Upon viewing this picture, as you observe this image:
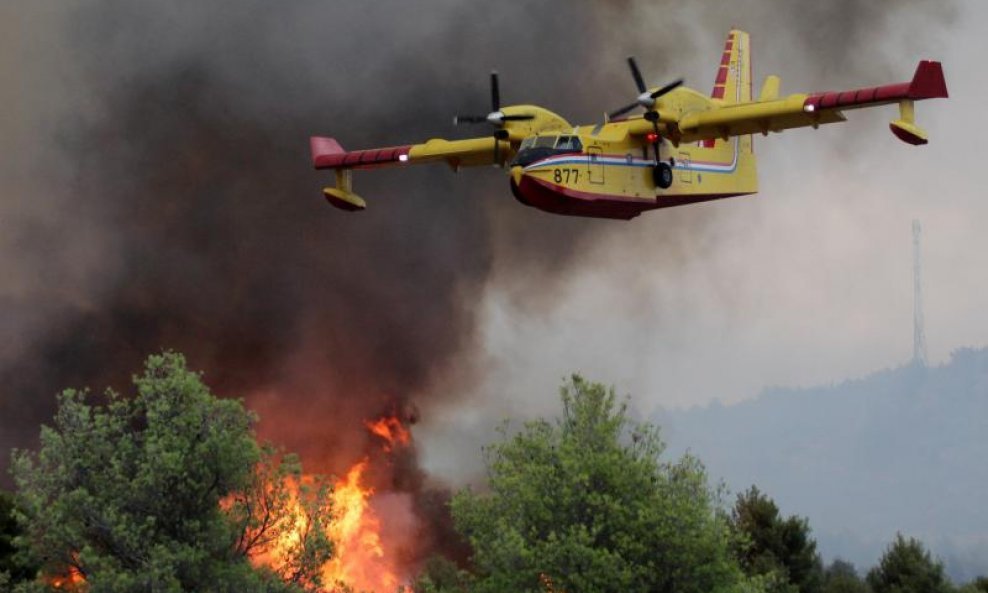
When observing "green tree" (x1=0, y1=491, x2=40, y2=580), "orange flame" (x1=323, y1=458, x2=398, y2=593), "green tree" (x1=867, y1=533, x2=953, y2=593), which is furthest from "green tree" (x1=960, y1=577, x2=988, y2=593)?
"green tree" (x1=0, y1=491, x2=40, y2=580)

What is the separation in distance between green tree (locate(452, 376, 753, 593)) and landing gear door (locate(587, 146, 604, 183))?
9013 millimetres

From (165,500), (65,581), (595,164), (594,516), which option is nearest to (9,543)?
(65,581)

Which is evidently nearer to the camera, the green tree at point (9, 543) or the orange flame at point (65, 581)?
the orange flame at point (65, 581)

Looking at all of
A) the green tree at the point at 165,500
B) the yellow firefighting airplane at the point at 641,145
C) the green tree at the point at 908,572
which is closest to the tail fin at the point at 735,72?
the yellow firefighting airplane at the point at 641,145

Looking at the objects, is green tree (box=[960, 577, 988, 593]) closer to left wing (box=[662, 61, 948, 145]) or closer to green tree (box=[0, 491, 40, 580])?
left wing (box=[662, 61, 948, 145])

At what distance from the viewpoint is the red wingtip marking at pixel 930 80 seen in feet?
195

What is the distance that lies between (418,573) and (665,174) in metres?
25.6

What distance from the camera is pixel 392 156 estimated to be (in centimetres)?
7281

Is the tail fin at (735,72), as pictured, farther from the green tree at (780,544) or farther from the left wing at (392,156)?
the green tree at (780,544)

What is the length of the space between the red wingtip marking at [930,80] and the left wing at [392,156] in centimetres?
1687

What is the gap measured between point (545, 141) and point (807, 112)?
9860mm

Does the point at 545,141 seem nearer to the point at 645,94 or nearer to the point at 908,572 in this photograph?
the point at 645,94

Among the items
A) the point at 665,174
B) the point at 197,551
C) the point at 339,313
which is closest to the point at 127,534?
the point at 197,551

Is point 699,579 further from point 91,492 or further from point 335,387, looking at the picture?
point 335,387
